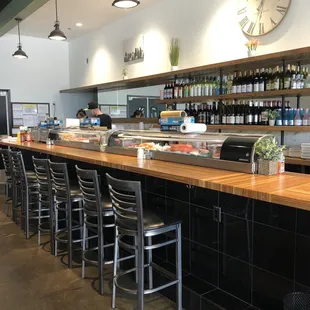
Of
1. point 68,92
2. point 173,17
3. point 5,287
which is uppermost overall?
point 173,17

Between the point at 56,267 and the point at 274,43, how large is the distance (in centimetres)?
360

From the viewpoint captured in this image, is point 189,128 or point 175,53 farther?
point 175,53

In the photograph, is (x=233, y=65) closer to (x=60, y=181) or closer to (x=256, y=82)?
(x=256, y=82)

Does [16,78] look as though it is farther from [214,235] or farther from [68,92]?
[214,235]

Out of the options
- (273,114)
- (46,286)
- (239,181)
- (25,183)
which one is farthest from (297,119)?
(25,183)

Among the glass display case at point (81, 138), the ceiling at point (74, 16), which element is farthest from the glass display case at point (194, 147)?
the ceiling at point (74, 16)

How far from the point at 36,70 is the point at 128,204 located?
7141 mm

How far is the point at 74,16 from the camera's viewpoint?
21.7 feet

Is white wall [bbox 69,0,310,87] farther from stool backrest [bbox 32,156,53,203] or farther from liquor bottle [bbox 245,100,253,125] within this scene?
stool backrest [bbox 32,156,53,203]

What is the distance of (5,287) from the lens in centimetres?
286

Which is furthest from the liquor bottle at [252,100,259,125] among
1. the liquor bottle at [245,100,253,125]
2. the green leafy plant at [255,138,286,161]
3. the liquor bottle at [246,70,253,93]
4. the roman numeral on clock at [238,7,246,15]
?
the green leafy plant at [255,138,286,161]

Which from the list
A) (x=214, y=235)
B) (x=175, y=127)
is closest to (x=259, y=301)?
(x=214, y=235)

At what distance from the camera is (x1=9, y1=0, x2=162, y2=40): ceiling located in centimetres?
590

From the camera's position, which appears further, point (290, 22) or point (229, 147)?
point (290, 22)
